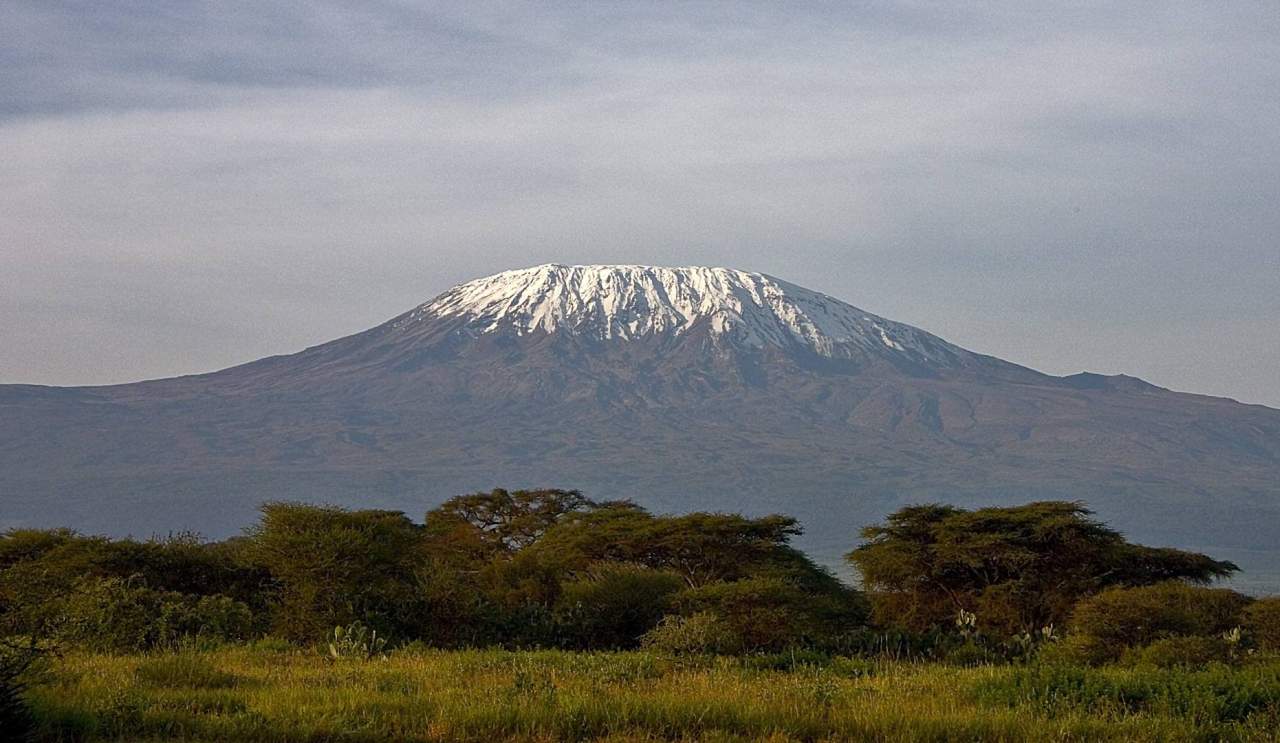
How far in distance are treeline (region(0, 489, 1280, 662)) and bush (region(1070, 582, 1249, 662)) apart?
6 cm

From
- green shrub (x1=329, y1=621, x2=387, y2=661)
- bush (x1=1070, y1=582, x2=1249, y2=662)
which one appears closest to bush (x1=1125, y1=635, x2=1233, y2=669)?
bush (x1=1070, y1=582, x2=1249, y2=662)

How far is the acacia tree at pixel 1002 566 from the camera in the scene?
1282 inches

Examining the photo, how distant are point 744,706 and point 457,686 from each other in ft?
9.93

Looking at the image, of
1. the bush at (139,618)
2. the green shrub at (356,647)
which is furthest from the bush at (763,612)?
the bush at (139,618)

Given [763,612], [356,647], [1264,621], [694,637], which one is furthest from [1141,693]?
[1264,621]

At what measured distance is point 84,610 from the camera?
63.7ft

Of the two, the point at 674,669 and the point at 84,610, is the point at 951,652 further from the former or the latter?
the point at 84,610

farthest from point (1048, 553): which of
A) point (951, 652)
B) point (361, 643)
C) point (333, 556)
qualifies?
point (361, 643)

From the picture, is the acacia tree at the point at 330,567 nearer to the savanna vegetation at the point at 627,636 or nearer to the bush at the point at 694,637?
the savanna vegetation at the point at 627,636

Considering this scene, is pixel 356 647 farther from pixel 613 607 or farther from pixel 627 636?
pixel 613 607

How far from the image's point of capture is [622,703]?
12094mm

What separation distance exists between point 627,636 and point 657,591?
57.1 inches

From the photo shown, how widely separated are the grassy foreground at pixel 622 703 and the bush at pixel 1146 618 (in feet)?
27.4

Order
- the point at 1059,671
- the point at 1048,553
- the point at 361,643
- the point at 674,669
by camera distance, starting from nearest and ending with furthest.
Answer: the point at 1059,671
the point at 674,669
the point at 361,643
the point at 1048,553
